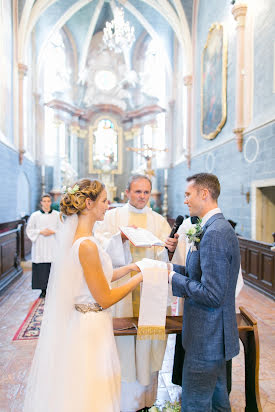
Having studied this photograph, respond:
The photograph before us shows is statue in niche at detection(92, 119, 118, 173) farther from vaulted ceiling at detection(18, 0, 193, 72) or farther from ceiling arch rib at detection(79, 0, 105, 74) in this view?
vaulted ceiling at detection(18, 0, 193, 72)

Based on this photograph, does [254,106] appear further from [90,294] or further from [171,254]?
A: [90,294]

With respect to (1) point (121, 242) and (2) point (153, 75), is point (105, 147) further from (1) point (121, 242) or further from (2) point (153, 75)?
(1) point (121, 242)

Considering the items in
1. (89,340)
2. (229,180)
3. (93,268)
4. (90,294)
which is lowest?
(89,340)

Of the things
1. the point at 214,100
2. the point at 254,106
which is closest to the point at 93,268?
the point at 254,106

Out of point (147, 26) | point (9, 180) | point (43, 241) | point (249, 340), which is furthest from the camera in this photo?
point (147, 26)

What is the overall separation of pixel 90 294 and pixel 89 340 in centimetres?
26

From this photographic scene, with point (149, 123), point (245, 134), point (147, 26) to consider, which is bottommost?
point (245, 134)

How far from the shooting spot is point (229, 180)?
8852 millimetres

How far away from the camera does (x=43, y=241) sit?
Answer: 587 cm

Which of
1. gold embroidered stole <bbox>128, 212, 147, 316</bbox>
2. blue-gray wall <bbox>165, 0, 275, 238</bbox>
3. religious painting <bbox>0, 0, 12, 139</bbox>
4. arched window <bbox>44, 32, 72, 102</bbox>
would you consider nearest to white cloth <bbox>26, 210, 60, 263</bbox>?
gold embroidered stole <bbox>128, 212, 147, 316</bbox>

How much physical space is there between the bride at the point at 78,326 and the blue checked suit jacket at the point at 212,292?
40 centimetres

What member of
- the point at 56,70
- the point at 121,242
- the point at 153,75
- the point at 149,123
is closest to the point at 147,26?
the point at 153,75

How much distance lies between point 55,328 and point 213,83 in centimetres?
996

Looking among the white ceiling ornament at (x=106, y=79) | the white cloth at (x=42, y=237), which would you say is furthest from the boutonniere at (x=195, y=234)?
the white ceiling ornament at (x=106, y=79)
